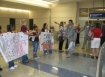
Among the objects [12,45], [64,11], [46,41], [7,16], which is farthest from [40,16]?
[12,45]

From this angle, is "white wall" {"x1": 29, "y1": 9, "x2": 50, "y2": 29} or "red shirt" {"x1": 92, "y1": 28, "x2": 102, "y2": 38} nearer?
"red shirt" {"x1": 92, "y1": 28, "x2": 102, "y2": 38}

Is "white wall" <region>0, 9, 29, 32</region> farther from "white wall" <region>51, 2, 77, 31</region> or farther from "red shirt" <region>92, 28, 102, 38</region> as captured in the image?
"red shirt" <region>92, 28, 102, 38</region>

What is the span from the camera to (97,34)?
19.4ft

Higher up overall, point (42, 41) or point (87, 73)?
point (42, 41)

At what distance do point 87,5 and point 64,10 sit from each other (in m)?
2.44

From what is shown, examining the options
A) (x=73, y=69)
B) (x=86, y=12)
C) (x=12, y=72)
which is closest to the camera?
(x=12, y=72)

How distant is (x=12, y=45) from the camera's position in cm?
460

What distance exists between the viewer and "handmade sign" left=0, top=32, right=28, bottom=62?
4.18m

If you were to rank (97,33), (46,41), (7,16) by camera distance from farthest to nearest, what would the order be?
(7,16)
(46,41)
(97,33)

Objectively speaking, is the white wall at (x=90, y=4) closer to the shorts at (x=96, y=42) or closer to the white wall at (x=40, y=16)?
the white wall at (x=40, y=16)

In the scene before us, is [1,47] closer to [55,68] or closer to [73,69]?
[55,68]

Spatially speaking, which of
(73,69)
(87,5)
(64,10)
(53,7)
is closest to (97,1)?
(87,5)

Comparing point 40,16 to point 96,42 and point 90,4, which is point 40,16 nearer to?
point 90,4

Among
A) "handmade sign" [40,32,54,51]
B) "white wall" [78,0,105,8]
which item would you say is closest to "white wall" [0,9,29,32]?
"white wall" [78,0,105,8]
